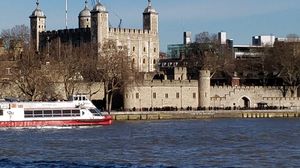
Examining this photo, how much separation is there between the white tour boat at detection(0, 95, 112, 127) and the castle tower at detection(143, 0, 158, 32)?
198 feet

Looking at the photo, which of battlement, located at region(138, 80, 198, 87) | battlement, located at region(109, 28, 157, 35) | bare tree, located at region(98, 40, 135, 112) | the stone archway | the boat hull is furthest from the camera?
battlement, located at region(109, 28, 157, 35)

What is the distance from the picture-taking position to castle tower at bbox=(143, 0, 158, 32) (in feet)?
425

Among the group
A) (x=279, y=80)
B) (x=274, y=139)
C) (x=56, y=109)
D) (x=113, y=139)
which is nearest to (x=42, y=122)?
(x=56, y=109)

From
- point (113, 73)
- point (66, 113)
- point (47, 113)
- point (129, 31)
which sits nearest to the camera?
point (47, 113)

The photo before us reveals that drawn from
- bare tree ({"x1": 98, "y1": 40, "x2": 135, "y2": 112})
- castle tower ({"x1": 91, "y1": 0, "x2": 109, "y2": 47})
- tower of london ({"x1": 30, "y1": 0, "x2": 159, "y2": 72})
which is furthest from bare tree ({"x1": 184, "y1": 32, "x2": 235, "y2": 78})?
bare tree ({"x1": 98, "y1": 40, "x2": 135, "y2": 112})

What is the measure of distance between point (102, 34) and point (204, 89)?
25.9 m

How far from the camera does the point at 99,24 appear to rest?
115812mm

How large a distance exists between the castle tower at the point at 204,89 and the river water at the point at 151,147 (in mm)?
27498

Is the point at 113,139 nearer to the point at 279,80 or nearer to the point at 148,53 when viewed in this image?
the point at 279,80

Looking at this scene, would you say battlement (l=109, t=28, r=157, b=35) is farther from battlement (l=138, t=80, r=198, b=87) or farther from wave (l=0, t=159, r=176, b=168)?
wave (l=0, t=159, r=176, b=168)

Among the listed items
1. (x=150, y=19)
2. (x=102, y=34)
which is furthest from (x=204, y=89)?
(x=150, y=19)

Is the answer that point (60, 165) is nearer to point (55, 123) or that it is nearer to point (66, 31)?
point (55, 123)

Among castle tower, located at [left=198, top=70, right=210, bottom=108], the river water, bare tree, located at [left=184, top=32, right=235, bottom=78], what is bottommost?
the river water

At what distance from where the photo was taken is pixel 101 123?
228 ft
